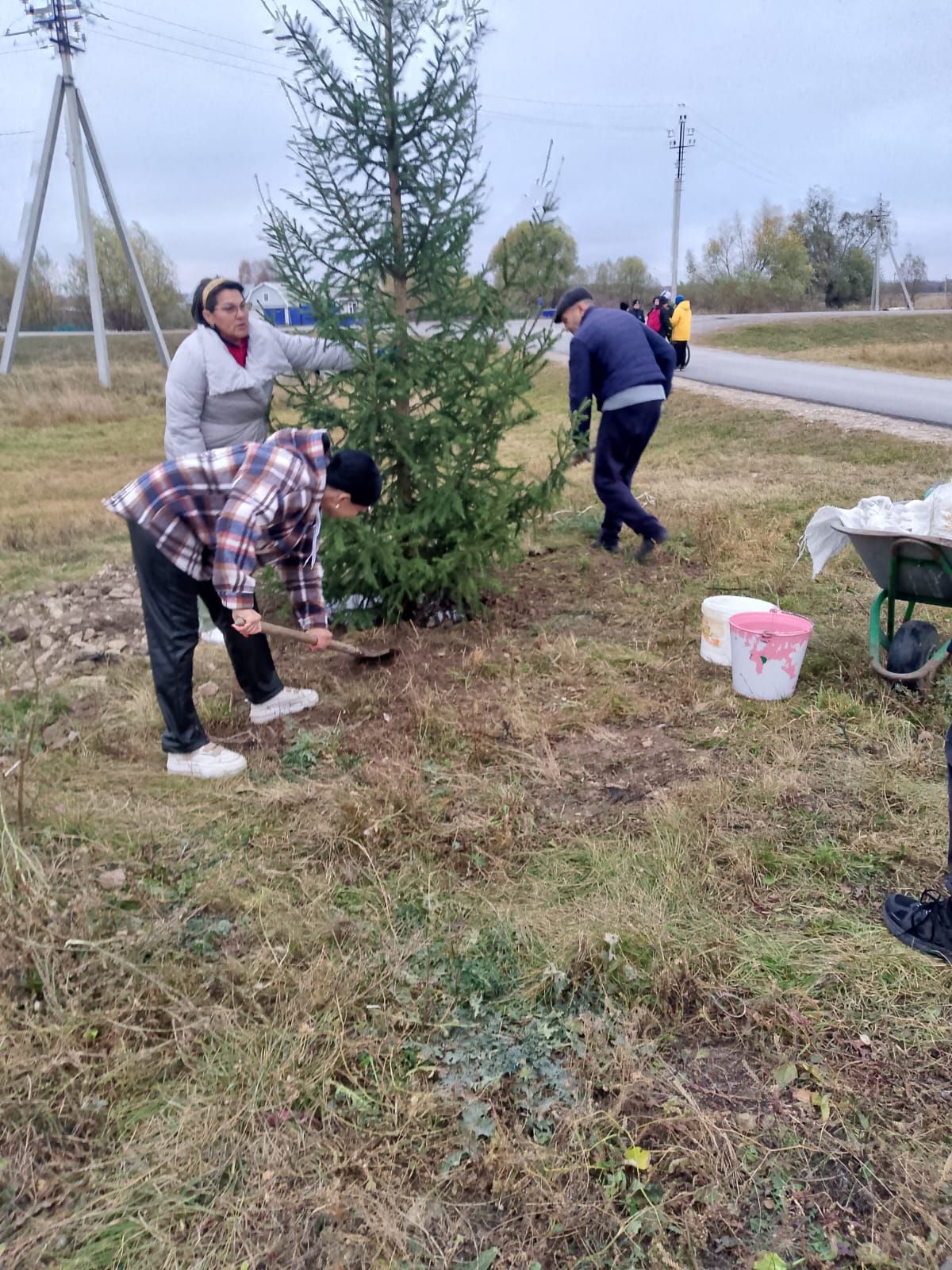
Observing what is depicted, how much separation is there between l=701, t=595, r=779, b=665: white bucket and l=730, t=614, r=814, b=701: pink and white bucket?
22cm

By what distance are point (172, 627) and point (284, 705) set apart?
732mm

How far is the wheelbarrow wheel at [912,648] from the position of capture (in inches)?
149

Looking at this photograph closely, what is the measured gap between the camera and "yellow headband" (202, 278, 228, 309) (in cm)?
387

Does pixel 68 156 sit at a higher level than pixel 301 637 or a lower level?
higher

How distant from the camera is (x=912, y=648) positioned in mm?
3783

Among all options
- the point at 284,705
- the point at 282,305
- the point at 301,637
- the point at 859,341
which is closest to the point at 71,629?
the point at 284,705

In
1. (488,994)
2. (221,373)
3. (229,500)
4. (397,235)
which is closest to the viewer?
(488,994)

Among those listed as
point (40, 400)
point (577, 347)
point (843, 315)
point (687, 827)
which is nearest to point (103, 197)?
point (40, 400)

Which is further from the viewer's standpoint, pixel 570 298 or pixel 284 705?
pixel 570 298

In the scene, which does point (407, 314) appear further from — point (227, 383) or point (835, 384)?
point (835, 384)

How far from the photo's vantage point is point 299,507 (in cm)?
323

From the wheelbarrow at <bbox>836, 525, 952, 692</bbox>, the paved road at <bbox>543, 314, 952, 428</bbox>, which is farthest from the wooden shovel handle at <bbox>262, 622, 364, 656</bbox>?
the paved road at <bbox>543, 314, 952, 428</bbox>

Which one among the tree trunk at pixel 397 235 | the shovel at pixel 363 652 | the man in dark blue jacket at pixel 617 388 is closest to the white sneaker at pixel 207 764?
the shovel at pixel 363 652

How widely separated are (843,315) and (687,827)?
39742 millimetres
